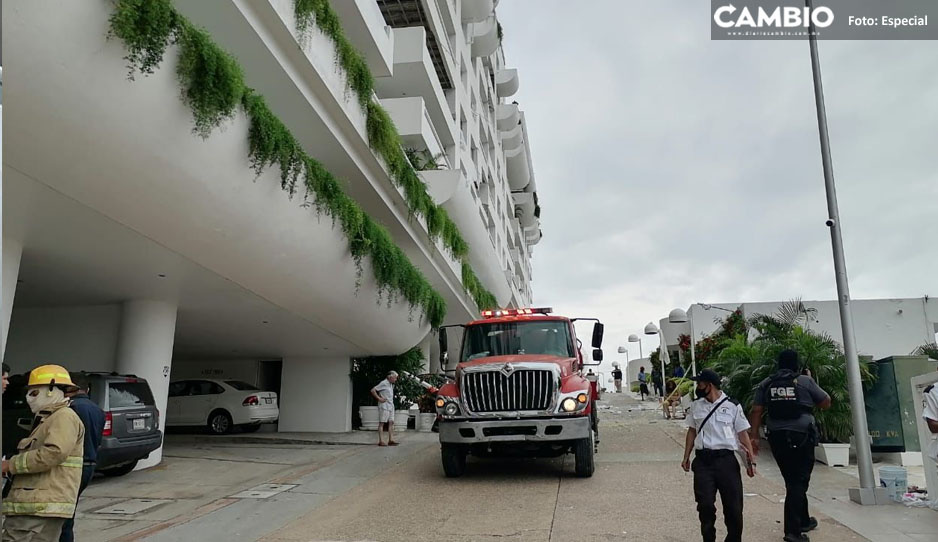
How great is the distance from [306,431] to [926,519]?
15039mm

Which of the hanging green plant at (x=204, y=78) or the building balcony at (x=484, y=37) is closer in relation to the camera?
the hanging green plant at (x=204, y=78)

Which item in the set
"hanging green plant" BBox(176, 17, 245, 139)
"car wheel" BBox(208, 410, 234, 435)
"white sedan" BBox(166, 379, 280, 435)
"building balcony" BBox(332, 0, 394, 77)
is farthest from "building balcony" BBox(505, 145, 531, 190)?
"hanging green plant" BBox(176, 17, 245, 139)

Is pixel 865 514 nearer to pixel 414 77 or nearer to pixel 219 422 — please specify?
pixel 219 422

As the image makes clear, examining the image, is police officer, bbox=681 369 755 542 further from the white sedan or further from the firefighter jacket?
the white sedan

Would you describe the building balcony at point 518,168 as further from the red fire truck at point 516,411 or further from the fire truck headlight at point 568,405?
the fire truck headlight at point 568,405

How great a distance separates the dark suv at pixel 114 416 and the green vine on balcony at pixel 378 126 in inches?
239

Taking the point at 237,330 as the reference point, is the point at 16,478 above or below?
below

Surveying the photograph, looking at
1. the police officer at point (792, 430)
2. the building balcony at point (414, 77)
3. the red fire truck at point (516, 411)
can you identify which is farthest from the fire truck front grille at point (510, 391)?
the building balcony at point (414, 77)

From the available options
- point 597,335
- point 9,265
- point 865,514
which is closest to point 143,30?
point 9,265

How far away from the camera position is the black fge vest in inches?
266

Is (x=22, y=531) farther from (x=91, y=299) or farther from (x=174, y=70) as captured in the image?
(x=91, y=299)

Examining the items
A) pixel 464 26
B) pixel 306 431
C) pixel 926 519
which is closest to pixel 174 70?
pixel 926 519

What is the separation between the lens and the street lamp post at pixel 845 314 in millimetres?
8062

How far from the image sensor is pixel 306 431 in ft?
61.6
